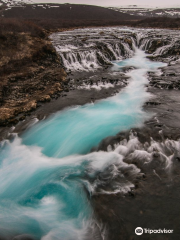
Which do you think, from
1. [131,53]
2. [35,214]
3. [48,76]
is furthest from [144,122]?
[131,53]

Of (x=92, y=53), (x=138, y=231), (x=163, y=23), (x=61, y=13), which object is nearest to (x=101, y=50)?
(x=92, y=53)

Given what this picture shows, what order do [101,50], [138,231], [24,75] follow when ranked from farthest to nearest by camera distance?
1. [101,50]
2. [24,75]
3. [138,231]

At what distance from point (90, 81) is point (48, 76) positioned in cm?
376

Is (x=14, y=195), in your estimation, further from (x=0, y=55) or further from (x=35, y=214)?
(x=0, y=55)

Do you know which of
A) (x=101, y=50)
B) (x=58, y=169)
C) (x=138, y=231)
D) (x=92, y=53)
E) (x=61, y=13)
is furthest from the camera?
(x=61, y=13)

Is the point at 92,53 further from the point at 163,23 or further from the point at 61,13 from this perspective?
the point at 61,13

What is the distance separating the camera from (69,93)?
12.8m

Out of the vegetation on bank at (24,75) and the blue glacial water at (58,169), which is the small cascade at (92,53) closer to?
the vegetation on bank at (24,75)

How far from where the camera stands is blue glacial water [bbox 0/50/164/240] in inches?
194

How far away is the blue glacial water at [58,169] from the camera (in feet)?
16.2

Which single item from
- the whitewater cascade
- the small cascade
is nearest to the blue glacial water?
the small cascade

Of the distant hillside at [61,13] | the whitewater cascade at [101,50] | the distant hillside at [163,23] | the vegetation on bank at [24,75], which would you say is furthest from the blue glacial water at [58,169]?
the distant hillside at [61,13]

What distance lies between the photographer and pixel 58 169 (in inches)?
264

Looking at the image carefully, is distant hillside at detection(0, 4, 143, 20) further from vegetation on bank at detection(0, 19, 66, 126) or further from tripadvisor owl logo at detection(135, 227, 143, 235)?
tripadvisor owl logo at detection(135, 227, 143, 235)
